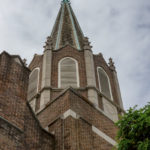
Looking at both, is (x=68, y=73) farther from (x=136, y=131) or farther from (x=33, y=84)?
(x=136, y=131)

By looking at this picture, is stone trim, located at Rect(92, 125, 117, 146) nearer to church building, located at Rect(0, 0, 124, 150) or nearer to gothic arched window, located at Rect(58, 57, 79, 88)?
church building, located at Rect(0, 0, 124, 150)

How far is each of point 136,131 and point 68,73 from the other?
37.3 ft

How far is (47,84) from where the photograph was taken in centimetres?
2119

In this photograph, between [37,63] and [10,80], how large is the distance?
463 inches

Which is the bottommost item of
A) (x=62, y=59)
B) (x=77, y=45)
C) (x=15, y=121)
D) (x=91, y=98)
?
(x=15, y=121)

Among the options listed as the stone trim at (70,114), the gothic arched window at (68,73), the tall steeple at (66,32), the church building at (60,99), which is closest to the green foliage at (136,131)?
the church building at (60,99)

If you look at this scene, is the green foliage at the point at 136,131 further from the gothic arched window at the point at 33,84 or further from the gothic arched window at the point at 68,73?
the gothic arched window at the point at 33,84

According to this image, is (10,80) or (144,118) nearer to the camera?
(144,118)

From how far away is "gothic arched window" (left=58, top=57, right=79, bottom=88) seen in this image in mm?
21422

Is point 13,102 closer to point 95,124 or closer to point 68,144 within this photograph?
point 68,144

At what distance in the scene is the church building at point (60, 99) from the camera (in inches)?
482

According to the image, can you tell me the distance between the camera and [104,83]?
2359cm

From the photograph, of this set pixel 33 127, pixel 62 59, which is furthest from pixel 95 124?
pixel 62 59

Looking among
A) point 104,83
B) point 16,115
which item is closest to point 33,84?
point 104,83
